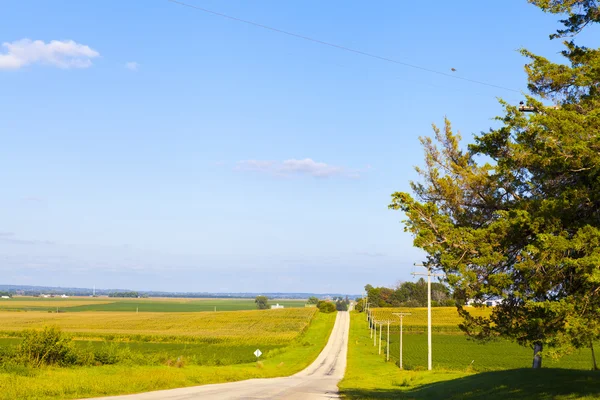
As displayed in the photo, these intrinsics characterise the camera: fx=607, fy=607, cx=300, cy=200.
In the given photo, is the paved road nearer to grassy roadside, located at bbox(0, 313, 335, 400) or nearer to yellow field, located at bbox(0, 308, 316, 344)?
grassy roadside, located at bbox(0, 313, 335, 400)

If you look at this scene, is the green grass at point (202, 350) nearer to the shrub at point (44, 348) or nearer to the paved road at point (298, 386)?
the paved road at point (298, 386)

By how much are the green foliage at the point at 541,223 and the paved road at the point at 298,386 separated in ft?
37.1

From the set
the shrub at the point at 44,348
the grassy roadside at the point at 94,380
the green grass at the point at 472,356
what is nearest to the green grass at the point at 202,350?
the grassy roadside at the point at 94,380

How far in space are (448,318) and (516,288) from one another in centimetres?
12875

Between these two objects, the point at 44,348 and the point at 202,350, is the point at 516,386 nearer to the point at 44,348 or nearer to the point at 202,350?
the point at 44,348

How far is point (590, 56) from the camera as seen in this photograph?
20281mm

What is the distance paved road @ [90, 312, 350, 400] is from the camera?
27703 millimetres

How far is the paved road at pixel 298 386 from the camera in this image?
27.7m

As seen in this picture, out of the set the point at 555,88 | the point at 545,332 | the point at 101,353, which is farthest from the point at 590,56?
the point at 101,353

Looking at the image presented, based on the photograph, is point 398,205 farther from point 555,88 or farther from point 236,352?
point 236,352

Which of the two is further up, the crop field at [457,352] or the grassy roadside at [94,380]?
the grassy roadside at [94,380]

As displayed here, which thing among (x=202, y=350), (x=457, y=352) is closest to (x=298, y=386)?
(x=202, y=350)

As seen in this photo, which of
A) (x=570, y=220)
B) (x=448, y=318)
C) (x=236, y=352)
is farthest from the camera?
(x=448, y=318)

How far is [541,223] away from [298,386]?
25160mm
